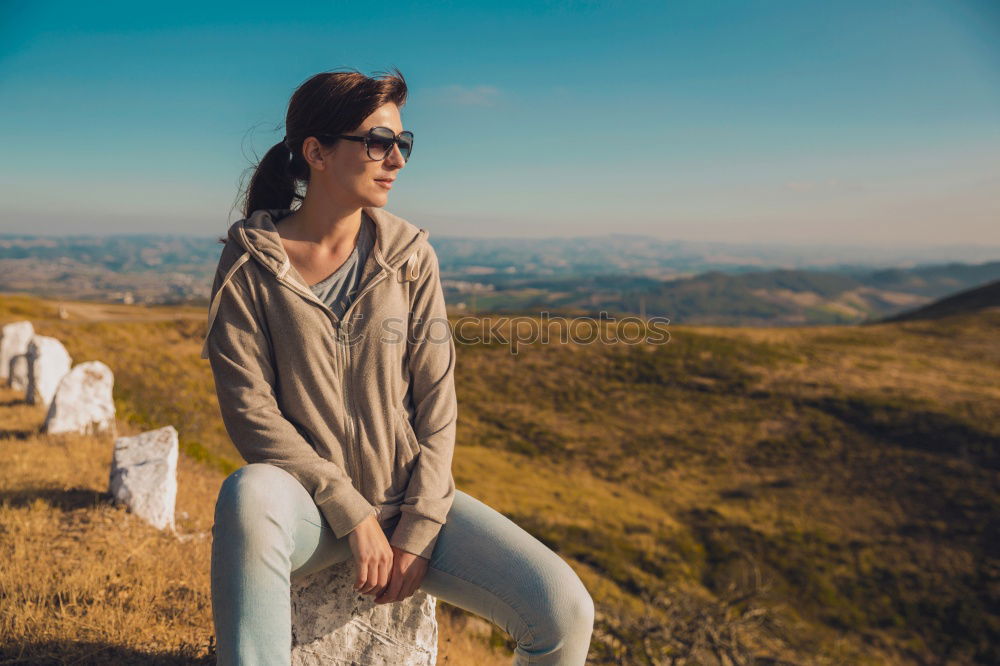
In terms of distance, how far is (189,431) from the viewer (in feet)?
43.5

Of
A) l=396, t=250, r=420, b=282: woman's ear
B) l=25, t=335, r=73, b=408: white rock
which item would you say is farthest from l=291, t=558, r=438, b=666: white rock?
l=25, t=335, r=73, b=408: white rock

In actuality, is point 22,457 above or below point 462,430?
above

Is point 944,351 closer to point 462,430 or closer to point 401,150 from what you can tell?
point 462,430

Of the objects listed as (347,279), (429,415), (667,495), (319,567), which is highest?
(347,279)

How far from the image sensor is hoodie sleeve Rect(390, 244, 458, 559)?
2361mm

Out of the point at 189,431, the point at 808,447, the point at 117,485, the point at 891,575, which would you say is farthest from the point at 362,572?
the point at 808,447

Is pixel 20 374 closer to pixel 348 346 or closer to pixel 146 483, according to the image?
pixel 146 483

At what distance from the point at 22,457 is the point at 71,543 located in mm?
3150

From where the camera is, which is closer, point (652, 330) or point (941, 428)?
point (941, 428)

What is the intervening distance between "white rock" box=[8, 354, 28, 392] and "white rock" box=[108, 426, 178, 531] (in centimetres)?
788

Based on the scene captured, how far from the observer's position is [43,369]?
10.5 meters

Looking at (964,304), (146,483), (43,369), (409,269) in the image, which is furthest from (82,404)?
(964,304)

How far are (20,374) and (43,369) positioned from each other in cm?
206

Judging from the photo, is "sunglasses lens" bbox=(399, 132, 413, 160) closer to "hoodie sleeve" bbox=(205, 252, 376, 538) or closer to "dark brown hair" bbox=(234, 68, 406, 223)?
"dark brown hair" bbox=(234, 68, 406, 223)
